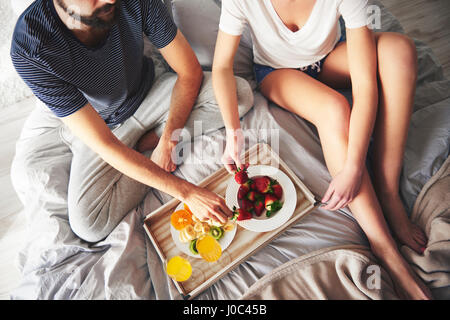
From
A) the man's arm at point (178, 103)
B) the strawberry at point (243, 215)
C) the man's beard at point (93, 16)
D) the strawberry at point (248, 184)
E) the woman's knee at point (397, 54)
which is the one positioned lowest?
the strawberry at point (243, 215)

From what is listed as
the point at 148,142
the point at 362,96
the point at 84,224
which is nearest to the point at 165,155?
the point at 148,142

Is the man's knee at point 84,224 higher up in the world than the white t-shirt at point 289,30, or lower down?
lower down

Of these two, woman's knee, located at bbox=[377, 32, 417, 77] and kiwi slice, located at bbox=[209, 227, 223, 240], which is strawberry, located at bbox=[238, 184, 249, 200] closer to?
kiwi slice, located at bbox=[209, 227, 223, 240]

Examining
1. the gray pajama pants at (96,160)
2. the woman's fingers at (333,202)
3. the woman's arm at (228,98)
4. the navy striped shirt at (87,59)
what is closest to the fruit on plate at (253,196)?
the woman's arm at (228,98)

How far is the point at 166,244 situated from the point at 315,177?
0.53 metres

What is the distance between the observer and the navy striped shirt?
72 cm

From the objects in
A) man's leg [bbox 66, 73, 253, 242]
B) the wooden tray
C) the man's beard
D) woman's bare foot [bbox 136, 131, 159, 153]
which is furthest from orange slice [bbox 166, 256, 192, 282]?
the man's beard

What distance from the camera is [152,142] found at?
3.51 ft

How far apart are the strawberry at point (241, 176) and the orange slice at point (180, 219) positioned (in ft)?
0.60

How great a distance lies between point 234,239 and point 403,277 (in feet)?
1.56

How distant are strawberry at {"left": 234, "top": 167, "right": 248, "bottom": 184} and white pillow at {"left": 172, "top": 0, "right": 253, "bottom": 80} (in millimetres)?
485

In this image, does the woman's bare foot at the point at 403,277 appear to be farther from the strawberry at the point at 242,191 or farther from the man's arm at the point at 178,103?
the man's arm at the point at 178,103

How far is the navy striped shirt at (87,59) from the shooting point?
72 centimetres

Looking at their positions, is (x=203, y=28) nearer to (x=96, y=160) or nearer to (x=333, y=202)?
(x=96, y=160)
